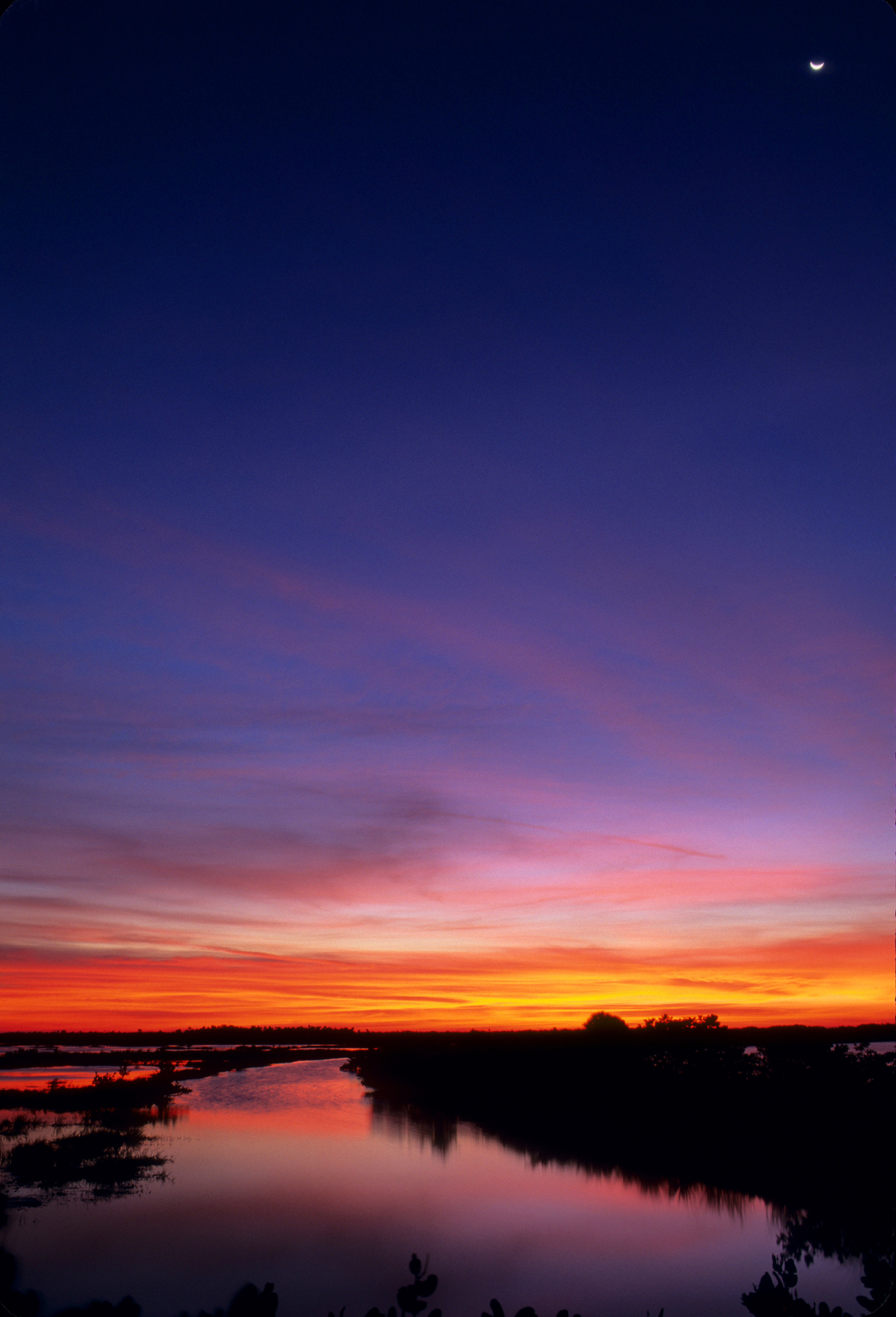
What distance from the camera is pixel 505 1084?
148ft

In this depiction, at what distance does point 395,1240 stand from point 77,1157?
42.3 ft

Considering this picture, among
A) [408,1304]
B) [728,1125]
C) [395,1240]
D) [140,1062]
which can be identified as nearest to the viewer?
[408,1304]


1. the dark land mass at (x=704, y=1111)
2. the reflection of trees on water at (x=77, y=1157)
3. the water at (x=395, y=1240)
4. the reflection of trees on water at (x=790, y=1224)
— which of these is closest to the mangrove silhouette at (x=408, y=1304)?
the reflection of trees on water at (x=790, y=1224)

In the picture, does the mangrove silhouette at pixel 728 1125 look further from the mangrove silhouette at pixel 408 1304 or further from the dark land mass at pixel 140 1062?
the dark land mass at pixel 140 1062

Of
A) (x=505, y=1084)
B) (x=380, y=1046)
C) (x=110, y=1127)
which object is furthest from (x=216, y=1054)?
(x=110, y=1127)

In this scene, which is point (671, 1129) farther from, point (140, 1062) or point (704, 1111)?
point (140, 1062)

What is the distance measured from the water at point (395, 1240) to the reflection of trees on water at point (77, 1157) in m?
0.84

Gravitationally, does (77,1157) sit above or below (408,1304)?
below

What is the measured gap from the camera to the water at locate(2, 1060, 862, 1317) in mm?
15602

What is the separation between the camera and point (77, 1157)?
26.1m

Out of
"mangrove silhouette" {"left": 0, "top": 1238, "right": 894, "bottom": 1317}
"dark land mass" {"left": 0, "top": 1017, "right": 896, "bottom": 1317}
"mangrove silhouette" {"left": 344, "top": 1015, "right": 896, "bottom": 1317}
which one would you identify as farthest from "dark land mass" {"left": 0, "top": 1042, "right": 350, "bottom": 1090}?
"mangrove silhouette" {"left": 0, "top": 1238, "right": 894, "bottom": 1317}

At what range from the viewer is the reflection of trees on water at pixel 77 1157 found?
2286 cm

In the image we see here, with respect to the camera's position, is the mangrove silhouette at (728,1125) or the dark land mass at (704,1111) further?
the dark land mass at (704,1111)

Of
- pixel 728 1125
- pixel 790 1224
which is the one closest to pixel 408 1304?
pixel 790 1224
